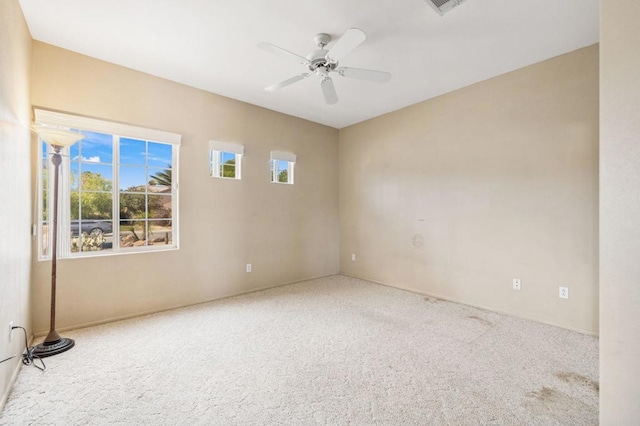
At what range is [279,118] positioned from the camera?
4.43m

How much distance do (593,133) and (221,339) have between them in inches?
158

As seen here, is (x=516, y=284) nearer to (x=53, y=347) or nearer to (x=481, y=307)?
(x=481, y=307)

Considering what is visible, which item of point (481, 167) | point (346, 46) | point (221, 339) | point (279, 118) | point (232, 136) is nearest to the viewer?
point (346, 46)

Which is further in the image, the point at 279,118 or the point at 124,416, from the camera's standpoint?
the point at 279,118

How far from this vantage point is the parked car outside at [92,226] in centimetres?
288

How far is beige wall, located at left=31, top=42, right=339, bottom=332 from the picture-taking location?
9.11 feet

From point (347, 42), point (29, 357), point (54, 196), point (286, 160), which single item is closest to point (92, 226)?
point (54, 196)

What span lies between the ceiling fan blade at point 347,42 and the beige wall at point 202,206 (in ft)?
6.92

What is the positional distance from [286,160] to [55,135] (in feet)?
9.02

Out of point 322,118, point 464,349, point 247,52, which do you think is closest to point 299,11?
point 247,52

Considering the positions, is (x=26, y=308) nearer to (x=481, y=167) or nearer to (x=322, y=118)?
(x=322, y=118)

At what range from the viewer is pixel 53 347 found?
7.70ft

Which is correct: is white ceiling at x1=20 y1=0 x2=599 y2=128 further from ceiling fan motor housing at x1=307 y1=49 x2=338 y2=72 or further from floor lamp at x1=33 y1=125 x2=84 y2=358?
floor lamp at x1=33 y1=125 x2=84 y2=358

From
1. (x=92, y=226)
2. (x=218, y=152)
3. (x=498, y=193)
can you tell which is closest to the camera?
(x=92, y=226)
